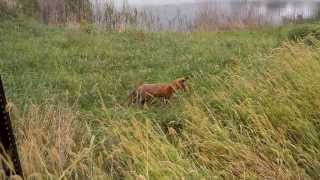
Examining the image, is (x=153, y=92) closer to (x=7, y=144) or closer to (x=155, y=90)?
(x=155, y=90)

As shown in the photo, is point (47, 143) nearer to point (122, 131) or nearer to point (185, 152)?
point (122, 131)

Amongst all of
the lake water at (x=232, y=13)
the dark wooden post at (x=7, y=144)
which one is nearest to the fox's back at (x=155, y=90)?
the dark wooden post at (x=7, y=144)

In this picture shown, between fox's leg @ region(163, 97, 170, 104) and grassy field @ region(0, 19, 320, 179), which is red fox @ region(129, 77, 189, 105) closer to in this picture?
fox's leg @ region(163, 97, 170, 104)

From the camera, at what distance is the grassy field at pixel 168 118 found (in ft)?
12.5

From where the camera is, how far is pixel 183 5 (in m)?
18.7

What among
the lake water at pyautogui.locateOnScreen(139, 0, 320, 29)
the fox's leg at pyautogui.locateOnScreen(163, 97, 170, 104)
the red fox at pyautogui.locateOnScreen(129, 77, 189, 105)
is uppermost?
the lake water at pyautogui.locateOnScreen(139, 0, 320, 29)

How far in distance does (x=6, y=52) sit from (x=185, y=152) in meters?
5.15

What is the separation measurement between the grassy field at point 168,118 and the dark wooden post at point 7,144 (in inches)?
6.8

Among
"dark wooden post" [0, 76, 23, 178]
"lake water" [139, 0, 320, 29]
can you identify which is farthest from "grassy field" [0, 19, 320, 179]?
"lake water" [139, 0, 320, 29]

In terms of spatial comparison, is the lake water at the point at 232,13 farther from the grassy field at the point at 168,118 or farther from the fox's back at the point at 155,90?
the fox's back at the point at 155,90

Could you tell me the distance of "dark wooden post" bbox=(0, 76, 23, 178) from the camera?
10.1ft

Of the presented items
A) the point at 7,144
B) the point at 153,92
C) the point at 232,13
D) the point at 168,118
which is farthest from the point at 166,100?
the point at 232,13

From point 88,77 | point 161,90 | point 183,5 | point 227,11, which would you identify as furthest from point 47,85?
point 183,5

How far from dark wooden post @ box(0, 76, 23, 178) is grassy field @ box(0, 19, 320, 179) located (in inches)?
6.8
